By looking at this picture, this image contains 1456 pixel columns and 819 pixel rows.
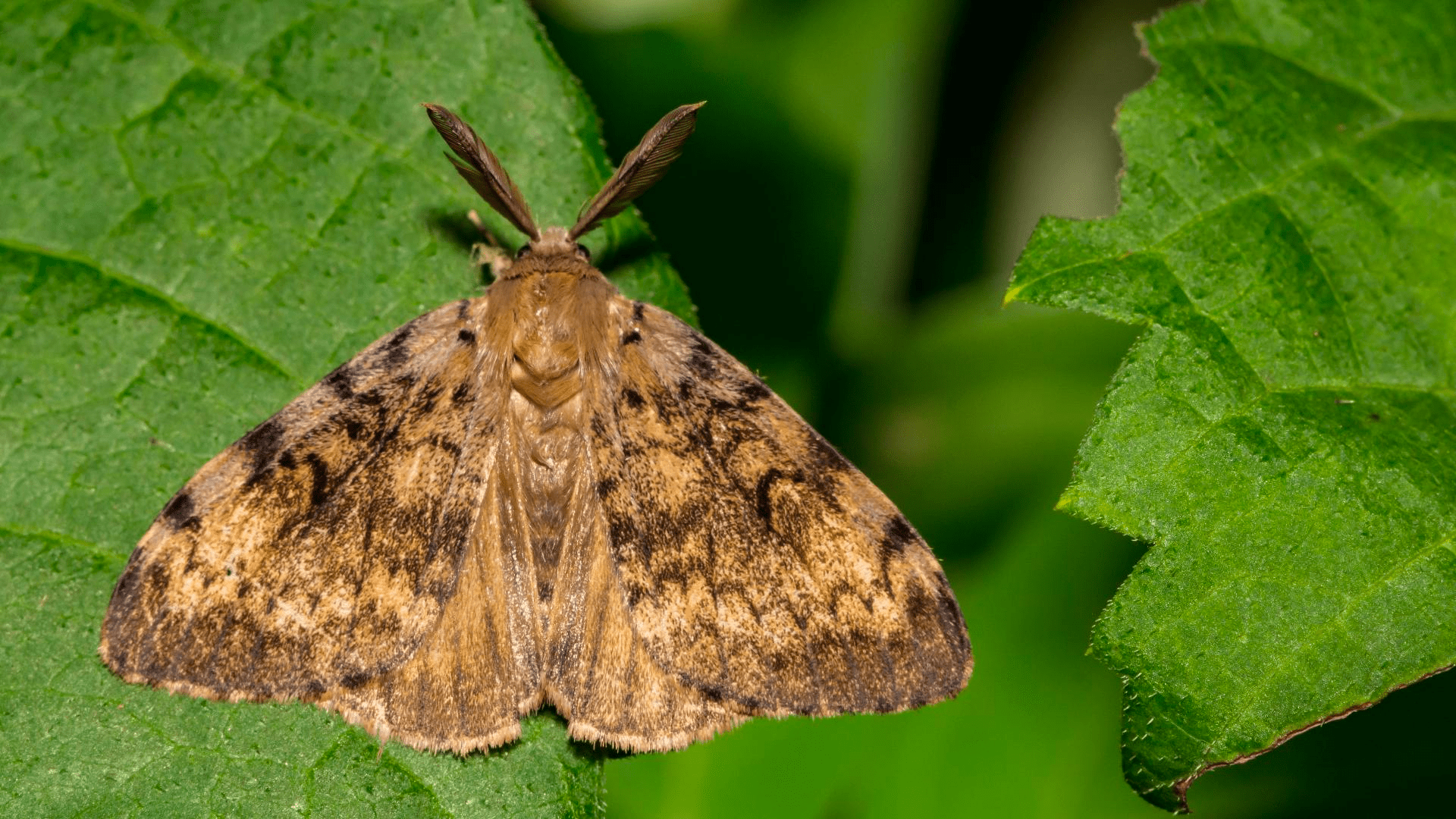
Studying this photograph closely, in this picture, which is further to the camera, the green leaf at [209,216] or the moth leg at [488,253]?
the moth leg at [488,253]

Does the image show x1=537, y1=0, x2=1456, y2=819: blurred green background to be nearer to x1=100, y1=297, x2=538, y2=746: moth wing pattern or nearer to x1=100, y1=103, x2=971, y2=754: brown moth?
x1=100, y1=103, x2=971, y2=754: brown moth

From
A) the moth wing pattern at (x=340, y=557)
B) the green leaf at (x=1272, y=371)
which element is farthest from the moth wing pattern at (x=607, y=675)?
the green leaf at (x=1272, y=371)

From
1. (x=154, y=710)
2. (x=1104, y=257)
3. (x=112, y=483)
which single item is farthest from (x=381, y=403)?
(x=1104, y=257)

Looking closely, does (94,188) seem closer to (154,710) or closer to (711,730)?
(154,710)

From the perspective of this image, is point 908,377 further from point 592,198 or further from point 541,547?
point 541,547

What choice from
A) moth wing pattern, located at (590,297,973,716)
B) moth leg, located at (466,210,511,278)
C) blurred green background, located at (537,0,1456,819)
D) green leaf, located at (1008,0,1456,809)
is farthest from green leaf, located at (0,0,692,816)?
green leaf, located at (1008,0,1456,809)

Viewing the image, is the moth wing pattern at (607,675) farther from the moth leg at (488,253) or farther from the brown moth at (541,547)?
the moth leg at (488,253)
